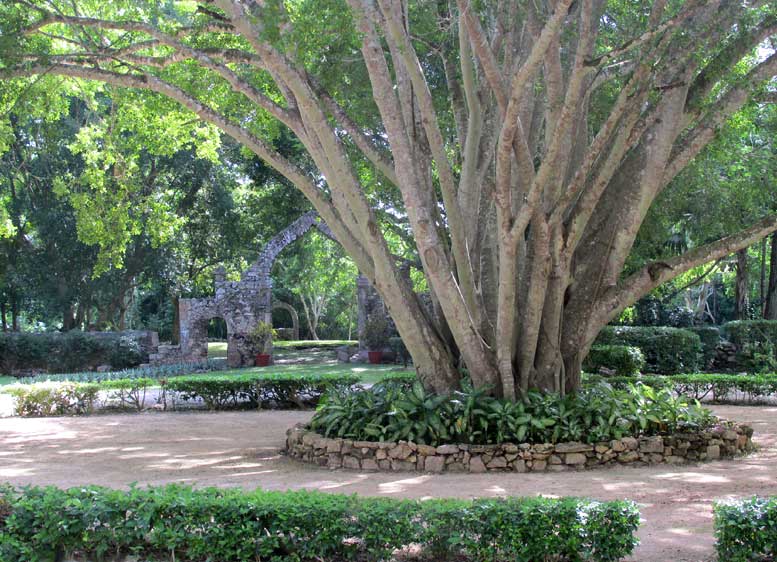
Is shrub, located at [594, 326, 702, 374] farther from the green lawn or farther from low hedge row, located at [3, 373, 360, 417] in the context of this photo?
low hedge row, located at [3, 373, 360, 417]

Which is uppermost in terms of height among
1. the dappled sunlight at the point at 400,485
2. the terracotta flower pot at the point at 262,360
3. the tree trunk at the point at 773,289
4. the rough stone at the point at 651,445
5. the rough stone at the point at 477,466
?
the tree trunk at the point at 773,289

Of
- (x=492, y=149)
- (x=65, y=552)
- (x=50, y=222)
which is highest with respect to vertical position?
(x=50, y=222)

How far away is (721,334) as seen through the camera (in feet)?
74.3

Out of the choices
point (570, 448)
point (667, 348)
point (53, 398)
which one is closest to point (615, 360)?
point (667, 348)

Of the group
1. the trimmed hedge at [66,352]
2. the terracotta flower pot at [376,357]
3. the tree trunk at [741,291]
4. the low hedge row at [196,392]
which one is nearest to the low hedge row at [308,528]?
the low hedge row at [196,392]

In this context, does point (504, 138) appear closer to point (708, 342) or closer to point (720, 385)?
point (720, 385)

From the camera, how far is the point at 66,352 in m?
25.5

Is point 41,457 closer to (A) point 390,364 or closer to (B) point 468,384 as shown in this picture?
(B) point 468,384

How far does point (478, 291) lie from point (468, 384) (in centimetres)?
143

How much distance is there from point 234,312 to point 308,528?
21000 millimetres

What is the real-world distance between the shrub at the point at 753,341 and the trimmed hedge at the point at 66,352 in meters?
18.6

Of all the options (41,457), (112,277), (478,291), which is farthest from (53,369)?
(478,291)

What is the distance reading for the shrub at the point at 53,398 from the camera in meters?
Result: 14.6

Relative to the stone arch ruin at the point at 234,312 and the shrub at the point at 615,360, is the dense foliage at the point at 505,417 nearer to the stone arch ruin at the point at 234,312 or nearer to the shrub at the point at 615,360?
the shrub at the point at 615,360
